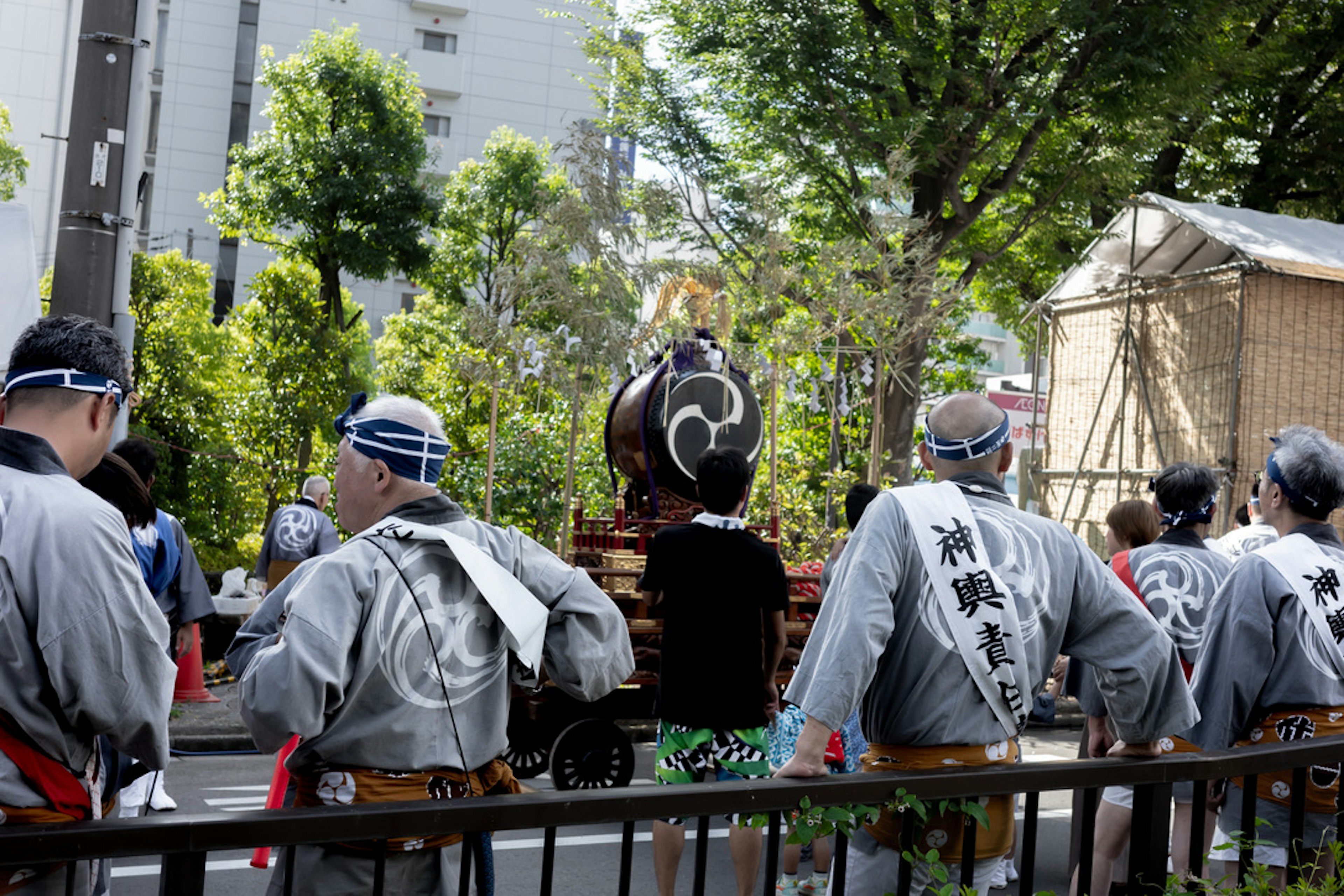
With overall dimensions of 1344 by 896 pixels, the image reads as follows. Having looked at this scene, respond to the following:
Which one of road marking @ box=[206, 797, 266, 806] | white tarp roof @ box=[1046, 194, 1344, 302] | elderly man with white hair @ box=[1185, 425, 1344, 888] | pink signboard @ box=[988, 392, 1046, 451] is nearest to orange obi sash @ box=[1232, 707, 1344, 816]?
elderly man with white hair @ box=[1185, 425, 1344, 888]

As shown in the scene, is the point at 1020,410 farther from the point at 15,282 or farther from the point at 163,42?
the point at 163,42

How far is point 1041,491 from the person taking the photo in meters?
14.8

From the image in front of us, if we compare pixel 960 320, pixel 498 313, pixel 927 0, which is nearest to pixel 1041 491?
pixel 960 320

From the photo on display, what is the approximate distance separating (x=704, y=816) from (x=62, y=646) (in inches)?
51.9

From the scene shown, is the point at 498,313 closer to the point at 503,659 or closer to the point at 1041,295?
the point at 503,659

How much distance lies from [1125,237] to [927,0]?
12.4ft

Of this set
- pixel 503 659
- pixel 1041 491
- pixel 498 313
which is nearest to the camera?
pixel 503 659

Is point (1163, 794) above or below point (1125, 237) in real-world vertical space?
below

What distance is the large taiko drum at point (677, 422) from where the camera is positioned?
7.64 metres

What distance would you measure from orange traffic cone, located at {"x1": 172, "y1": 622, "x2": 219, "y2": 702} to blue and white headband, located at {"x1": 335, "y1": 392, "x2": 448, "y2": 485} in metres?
6.44

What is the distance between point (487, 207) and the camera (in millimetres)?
21906

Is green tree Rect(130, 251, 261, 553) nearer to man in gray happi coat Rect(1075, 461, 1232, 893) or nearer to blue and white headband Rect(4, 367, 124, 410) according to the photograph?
man in gray happi coat Rect(1075, 461, 1232, 893)

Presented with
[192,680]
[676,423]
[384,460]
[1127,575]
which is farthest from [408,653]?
[192,680]

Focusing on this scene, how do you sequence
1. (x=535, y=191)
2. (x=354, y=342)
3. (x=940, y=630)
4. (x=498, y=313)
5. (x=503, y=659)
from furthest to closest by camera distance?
(x=354, y=342) → (x=535, y=191) → (x=498, y=313) → (x=940, y=630) → (x=503, y=659)
